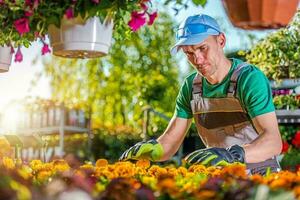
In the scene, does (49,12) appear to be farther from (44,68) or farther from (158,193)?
(44,68)

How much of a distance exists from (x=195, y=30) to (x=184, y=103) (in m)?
0.44

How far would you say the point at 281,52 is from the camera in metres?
7.85

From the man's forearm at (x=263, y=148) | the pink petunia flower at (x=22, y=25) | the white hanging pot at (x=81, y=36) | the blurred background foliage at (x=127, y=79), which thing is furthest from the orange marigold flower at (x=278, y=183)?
the blurred background foliage at (x=127, y=79)

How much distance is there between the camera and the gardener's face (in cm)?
286

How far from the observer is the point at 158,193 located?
44.6 inches

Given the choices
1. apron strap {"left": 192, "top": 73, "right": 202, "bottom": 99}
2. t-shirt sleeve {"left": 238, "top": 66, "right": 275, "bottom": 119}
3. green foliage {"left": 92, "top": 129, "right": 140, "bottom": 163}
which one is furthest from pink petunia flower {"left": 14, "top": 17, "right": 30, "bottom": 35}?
green foliage {"left": 92, "top": 129, "right": 140, "bottom": 163}

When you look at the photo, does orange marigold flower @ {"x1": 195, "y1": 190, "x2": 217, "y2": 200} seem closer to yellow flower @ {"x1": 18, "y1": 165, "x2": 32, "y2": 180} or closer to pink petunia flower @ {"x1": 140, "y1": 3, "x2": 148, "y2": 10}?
yellow flower @ {"x1": 18, "y1": 165, "x2": 32, "y2": 180}

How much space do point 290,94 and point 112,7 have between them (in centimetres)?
653

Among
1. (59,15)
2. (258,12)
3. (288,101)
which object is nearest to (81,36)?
(59,15)

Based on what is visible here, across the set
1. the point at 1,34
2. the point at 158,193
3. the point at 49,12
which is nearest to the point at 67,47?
the point at 49,12

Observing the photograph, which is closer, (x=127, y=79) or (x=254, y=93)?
(x=254, y=93)

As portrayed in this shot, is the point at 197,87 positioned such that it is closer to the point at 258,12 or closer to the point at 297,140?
the point at 258,12

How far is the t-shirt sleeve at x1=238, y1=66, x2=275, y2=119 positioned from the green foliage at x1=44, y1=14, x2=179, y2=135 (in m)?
16.2

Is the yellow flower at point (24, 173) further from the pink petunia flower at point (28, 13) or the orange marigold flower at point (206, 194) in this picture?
the pink petunia flower at point (28, 13)
